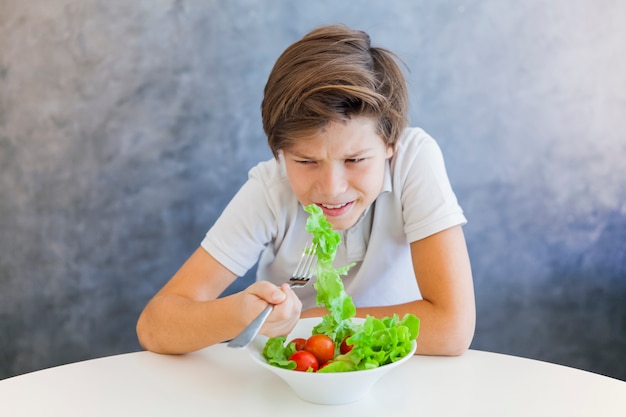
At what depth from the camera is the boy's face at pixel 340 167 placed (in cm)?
141

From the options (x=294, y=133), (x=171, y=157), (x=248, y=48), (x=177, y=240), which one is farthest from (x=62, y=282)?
(x=294, y=133)

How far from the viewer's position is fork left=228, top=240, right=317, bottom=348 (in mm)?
1032

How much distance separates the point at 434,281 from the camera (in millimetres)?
1503

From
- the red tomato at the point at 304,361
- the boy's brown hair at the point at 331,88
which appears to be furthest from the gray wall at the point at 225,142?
the red tomato at the point at 304,361

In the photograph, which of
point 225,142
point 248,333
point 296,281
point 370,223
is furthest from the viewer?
point 225,142

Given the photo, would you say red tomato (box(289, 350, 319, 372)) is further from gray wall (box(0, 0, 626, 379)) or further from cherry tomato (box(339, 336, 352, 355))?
gray wall (box(0, 0, 626, 379))

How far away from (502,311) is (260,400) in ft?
4.27

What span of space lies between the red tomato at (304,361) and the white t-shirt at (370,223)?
18.6 inches

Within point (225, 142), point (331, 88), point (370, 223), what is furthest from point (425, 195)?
point (225, 142)

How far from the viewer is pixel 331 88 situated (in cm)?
140

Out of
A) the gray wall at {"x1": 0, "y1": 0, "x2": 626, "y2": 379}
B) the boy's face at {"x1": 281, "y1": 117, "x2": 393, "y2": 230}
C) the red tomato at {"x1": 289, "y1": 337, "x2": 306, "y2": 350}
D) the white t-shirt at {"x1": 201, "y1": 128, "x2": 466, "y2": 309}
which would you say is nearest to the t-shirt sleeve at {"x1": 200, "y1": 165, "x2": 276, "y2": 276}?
the white t-shirt at {"x1": 201, "y1": 128, "x2": 466, "y2": 309}

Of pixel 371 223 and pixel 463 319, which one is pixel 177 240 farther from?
pixel 463 319

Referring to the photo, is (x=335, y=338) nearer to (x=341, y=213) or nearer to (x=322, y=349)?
(x=322, y=349)

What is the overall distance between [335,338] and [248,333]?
24 centimetres
